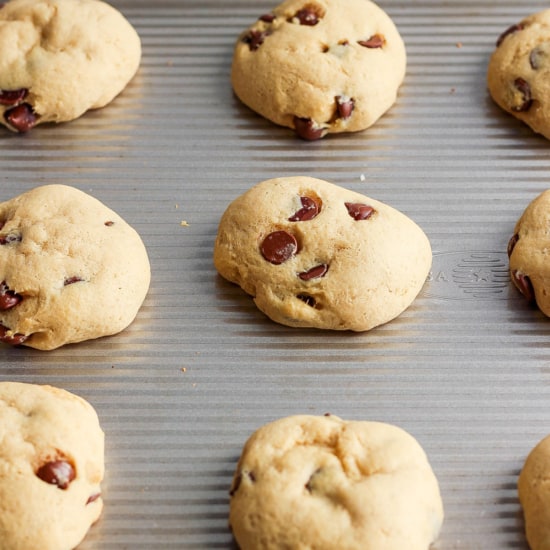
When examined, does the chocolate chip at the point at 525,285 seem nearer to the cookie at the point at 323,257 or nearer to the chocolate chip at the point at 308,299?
the cookie at the point at 323,257

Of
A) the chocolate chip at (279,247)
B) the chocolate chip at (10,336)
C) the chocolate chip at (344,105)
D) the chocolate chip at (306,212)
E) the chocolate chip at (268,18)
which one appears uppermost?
the chocolate chip at (268,18)

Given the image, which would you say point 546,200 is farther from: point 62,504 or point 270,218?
point 62,504

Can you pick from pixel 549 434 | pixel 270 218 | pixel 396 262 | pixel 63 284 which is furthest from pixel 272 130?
pixel 549 434

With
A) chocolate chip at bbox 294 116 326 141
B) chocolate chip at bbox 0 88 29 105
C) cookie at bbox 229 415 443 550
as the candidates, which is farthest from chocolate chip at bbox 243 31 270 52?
cookie at bbox 229 415 443 550

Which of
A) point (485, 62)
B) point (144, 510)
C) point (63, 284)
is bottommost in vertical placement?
point (144, 510)

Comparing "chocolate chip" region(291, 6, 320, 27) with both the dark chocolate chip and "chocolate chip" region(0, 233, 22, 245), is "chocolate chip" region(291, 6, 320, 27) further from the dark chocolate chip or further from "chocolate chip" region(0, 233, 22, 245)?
"chocolate chip" region(0, 233, 22, 245)

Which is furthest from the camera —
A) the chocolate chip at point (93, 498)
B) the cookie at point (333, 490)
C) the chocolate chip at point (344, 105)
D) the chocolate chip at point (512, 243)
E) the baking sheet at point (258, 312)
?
the chocolate chip at point (344, 105)

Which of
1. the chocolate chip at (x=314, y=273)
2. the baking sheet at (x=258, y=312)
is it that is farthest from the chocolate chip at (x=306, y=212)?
the baking sheet at (x=258, y=312)

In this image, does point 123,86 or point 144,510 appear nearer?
point 144,510
